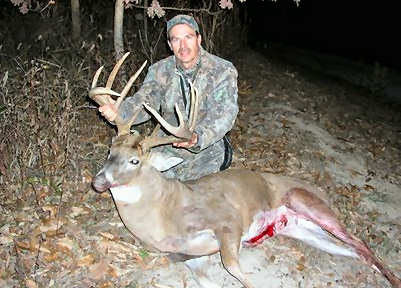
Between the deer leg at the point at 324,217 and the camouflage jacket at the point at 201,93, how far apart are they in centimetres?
91

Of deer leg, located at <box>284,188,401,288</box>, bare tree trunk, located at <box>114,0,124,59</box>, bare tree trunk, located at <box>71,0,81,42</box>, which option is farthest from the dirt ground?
bare tree trunk, located at <box>71,0,81,42</box>

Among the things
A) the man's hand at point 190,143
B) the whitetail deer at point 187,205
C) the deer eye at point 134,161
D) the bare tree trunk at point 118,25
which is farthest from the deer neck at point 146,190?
the bare tree trunk at point 118,25

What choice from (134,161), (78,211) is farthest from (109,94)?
(78,211)

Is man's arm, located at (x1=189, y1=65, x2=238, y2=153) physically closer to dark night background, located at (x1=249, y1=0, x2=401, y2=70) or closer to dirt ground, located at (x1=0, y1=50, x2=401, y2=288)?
dirt ground, located at (x1=0, y1=50, x2=401, y2=288)

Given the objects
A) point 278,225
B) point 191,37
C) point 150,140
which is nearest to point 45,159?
point 150,140

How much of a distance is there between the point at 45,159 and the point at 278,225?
2395 mm

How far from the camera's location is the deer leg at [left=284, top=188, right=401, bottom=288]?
4648mm

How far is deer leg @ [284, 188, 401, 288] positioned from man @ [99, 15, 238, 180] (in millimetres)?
798

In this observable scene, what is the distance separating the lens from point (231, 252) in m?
3.98

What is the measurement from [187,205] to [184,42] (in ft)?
5.20

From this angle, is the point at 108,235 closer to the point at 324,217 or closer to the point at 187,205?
the point at 187,205

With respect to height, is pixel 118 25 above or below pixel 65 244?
above

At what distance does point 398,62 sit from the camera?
749 inches

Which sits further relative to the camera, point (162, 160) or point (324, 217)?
point (324, 217)
